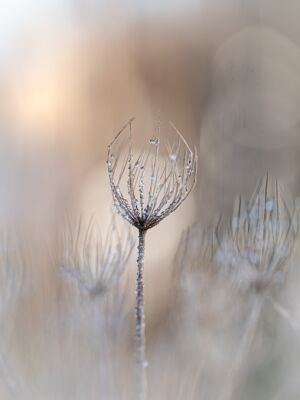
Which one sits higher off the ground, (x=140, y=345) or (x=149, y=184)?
(x=149, y=184)

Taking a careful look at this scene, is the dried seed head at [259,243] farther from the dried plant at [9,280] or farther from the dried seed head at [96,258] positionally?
the dried plant at [9,280]

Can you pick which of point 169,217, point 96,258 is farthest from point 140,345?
point 169,217

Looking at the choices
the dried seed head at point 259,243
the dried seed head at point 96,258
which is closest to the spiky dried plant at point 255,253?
the dried seed head at point 259,243

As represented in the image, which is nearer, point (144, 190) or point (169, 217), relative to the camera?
point (144, 190)

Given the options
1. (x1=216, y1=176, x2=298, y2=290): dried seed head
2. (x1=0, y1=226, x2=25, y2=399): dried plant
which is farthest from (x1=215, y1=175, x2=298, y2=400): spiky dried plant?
(x1=0, y1=226, x2=25, y2=399): dried plant

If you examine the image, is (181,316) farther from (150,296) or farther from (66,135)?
(66,135)

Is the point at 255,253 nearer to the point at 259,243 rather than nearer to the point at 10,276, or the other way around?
the point at 259,243
